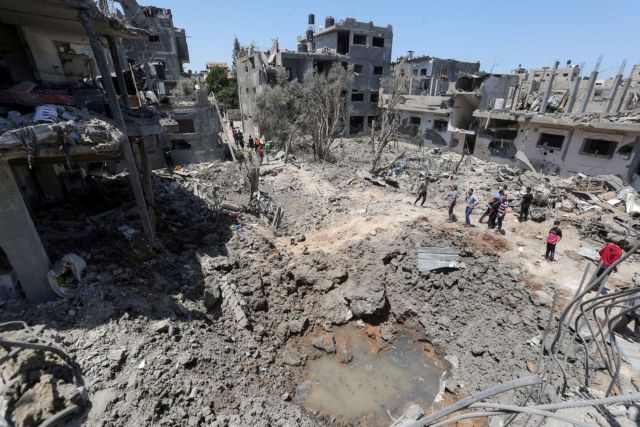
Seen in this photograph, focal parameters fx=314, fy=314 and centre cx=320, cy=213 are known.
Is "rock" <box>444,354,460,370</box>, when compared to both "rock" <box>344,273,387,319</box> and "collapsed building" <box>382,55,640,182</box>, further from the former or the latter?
"collapsed building" <box>382,55,640,182</box>

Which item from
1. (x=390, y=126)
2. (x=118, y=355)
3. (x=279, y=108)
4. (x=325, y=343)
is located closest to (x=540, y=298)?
(x=325, y=343)

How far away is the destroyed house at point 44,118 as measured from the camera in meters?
6.41

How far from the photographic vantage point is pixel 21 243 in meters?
6.85

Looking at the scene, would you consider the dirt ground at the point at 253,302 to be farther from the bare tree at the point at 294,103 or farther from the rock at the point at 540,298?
the bare tree at the point at 294,103

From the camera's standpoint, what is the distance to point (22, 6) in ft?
22.5

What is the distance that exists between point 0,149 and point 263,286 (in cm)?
653

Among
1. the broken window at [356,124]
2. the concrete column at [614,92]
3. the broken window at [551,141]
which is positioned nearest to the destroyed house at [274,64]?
the broken window at [356,124]

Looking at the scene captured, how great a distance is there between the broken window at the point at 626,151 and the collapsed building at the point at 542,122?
0.04 m

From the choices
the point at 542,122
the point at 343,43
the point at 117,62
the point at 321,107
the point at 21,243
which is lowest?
the point at 21,243

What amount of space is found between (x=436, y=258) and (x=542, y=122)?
15652 millimetres

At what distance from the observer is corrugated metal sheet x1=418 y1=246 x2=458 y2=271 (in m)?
9.91

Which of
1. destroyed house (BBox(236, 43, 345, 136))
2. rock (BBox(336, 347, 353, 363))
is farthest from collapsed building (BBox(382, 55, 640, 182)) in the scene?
rock (BBox(336, 347, 353, 363))

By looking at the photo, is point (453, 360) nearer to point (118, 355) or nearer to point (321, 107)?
point (118, 355)

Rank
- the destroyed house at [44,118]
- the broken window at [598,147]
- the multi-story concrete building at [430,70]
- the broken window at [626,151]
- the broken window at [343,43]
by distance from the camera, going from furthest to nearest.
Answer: the multi-story concrete building at [430,70] → the broken window at [343,43] → the broken window at [598,147] → the broken window at [626,151] → the destroyed house at [44,118]
